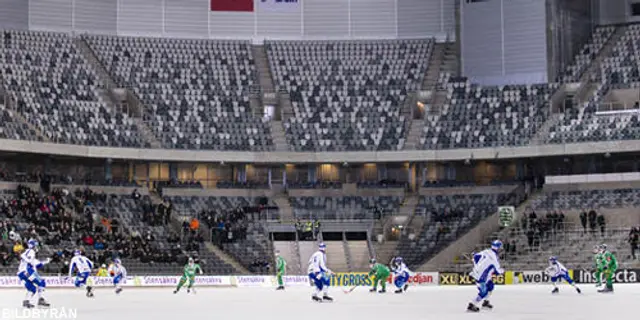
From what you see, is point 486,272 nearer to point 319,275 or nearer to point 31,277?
point 319,275

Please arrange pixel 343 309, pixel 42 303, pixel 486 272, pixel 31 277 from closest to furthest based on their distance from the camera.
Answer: pixel 486 272 < pixel 343 309 < pixel 31 277 < pixel 42 303

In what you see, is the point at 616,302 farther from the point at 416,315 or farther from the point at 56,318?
the point at 56,318

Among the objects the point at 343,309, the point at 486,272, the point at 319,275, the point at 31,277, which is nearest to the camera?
the point at 486,272

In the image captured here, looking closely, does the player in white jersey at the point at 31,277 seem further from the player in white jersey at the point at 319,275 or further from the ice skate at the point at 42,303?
the player in white jersey at the point at 319,275

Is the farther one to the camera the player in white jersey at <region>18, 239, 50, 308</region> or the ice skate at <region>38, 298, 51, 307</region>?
the ice skate at <region>38, 298, 51, 307</region>

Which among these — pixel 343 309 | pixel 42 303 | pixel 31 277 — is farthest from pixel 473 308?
pixel 31 277

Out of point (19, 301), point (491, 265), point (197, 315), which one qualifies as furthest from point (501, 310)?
point (19, 301)

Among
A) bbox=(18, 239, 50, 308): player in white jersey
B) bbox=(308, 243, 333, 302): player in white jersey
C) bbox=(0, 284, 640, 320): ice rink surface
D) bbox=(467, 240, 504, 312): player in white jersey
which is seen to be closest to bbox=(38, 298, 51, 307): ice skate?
bbox=(18, 239, 50, 308): player in white jersey

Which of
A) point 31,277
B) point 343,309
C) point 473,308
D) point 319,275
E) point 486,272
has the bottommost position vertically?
point 343,309

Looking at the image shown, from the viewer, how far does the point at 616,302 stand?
1613 inches

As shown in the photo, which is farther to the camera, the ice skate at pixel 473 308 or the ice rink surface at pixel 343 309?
the ice skate at pixel 473 308

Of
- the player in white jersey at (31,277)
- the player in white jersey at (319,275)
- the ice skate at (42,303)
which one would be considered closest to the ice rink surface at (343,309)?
the ice skate at (42,303)

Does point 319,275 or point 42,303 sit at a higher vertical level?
point 319,275

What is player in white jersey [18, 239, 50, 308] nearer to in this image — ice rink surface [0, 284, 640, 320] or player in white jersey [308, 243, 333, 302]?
ice rink surface [0, 284, 640, 320]
